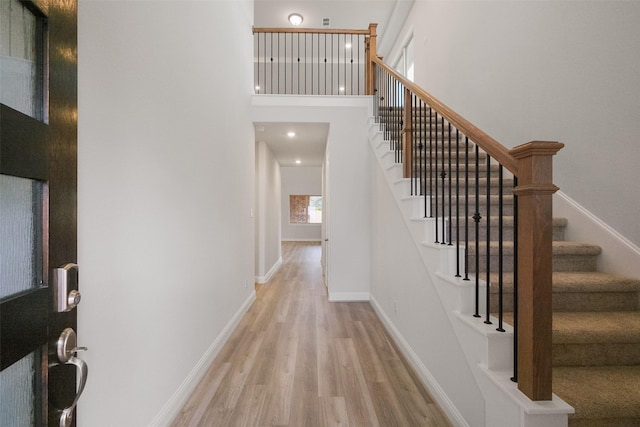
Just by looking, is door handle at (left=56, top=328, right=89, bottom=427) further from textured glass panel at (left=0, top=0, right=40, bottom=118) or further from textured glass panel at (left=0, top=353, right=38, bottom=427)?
textured glass panel at (left=0, top=0, right=40, bottom=118)

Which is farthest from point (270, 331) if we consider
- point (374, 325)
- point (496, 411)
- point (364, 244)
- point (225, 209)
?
point (496, 411)

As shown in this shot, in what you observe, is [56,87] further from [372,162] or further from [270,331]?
[372,162]

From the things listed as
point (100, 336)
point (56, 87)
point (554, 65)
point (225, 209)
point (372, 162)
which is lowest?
point (100, 336)

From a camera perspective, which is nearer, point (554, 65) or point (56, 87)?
point (56, 87)

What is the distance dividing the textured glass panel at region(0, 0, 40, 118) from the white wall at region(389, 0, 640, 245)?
2922 millimetres

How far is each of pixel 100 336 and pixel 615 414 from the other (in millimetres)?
2145

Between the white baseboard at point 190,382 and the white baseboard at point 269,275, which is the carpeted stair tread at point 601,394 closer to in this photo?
the white baseboard at point 190,382

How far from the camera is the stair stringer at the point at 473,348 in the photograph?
45.2 inches

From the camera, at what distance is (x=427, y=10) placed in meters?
5.09

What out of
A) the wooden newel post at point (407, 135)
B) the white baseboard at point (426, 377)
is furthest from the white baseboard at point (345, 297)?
the wooden newel post at point (407, 135)

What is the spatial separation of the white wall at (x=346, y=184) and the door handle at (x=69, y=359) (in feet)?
11.8

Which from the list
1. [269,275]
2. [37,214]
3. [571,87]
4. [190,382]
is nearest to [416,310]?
[190,382]

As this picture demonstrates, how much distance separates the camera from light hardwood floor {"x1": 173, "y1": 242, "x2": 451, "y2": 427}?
1.85m

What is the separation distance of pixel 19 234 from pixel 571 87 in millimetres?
3295
